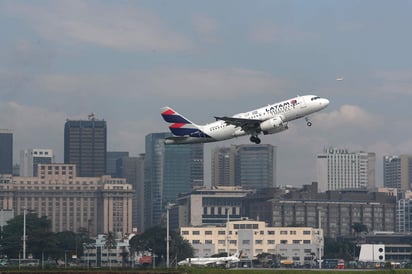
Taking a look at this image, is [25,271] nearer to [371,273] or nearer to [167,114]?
[371,273]

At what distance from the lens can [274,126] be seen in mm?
159750

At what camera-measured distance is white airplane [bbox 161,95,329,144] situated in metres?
161

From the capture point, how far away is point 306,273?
128 meters

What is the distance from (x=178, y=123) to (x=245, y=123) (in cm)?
1199

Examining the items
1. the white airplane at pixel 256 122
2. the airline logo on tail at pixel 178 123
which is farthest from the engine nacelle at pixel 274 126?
the airline logo on tail at pixel 178 123

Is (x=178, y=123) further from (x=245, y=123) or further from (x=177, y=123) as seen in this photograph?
(x=245, y=123)

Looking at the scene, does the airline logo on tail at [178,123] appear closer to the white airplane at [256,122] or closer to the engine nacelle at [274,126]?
the white airplane at [256,122]

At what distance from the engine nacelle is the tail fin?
1076 cm

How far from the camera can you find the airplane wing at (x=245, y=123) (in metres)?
161

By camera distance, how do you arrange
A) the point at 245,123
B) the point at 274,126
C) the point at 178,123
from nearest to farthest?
the point at 274,126, the point at 245,123, the point at 178,123

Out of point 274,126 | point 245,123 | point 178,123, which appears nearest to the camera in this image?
point 274,126

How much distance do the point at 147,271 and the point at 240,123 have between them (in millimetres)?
45082

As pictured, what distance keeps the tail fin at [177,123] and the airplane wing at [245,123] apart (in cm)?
624

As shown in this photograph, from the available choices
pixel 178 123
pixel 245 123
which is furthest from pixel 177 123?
pixel 245 123
